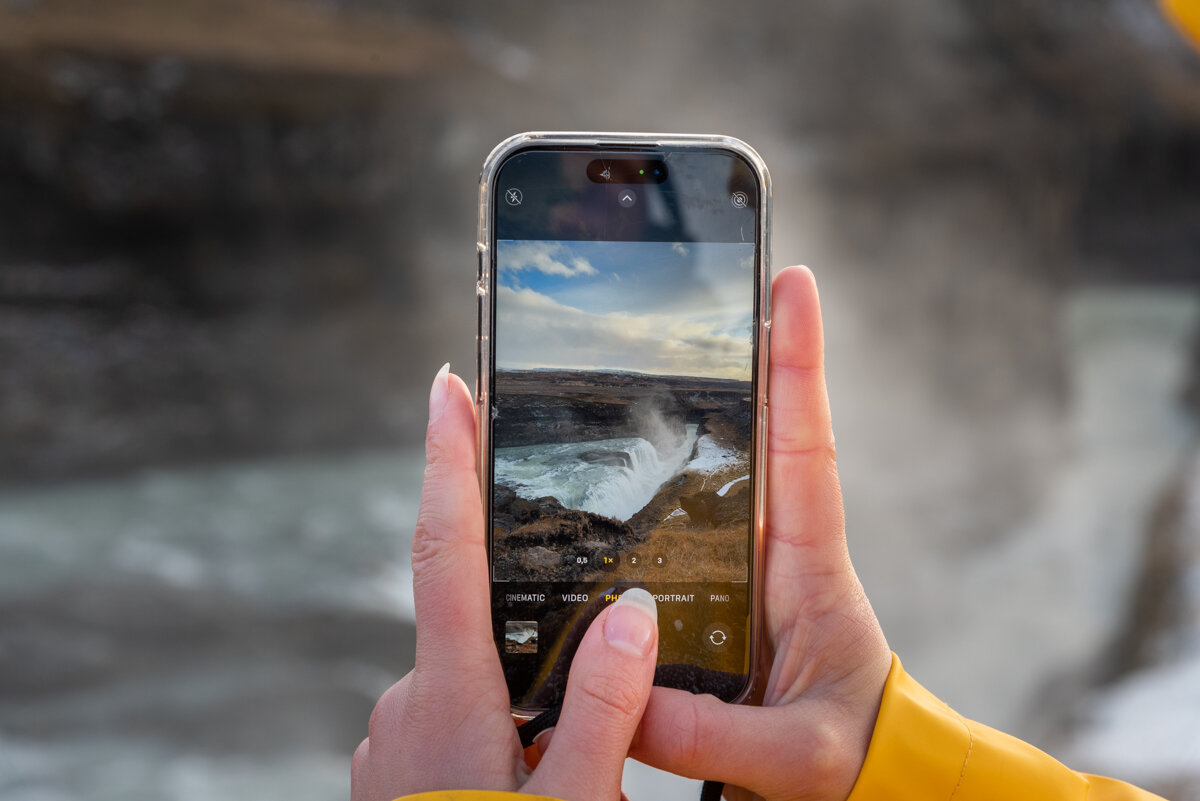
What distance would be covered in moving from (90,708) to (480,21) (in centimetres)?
94

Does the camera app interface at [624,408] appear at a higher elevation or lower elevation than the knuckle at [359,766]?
higher

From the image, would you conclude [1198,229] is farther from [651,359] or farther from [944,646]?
[651,359]

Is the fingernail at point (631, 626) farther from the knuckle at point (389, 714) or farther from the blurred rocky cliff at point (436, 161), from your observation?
the blurred rocky cliff at point (436, 161)

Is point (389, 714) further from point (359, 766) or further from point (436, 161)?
point (436, 161)

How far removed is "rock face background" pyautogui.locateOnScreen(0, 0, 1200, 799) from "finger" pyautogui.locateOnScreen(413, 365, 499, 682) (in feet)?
1.64

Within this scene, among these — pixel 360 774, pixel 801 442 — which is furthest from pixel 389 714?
pixel 801 442

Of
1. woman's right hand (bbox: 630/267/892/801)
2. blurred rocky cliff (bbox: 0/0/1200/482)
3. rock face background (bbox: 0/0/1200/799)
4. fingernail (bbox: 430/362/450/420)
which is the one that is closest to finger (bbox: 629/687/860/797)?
woman's right hand (bbox: 630/267/892/801)

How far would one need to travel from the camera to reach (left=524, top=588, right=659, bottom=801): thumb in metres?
0.17

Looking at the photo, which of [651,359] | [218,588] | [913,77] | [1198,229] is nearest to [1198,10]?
[651,359]

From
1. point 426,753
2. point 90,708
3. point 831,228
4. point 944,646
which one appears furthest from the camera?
point 831,228

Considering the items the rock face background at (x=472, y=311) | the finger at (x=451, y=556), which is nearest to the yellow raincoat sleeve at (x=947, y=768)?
the finger at (x=451, y=556)

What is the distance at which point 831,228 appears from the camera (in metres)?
Result: 1.24

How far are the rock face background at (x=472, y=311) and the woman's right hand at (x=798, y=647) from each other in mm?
466

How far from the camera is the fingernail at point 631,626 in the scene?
0.19 meters
